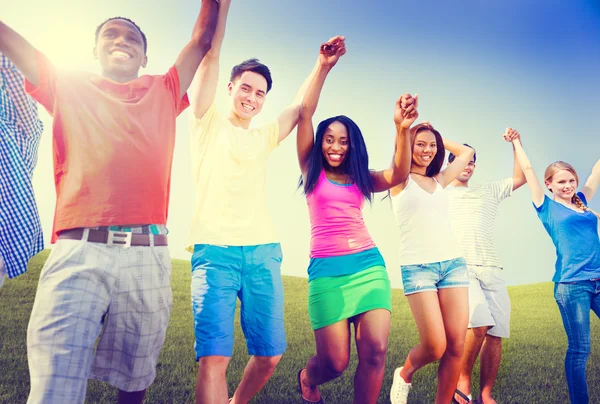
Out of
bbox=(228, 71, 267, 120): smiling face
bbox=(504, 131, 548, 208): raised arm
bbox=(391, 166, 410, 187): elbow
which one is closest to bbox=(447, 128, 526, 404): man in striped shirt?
bbox=(504, 131, 548, 208): raised arm

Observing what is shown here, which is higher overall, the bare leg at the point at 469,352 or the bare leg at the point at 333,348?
the bare leg at the point at 333,348

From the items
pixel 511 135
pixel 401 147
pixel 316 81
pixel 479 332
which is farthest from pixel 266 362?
pixel 511 135

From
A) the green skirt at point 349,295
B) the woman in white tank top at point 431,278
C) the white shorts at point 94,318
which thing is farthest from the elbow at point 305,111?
the white shorts at point 94,318

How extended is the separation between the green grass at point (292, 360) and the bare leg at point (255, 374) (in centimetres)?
126

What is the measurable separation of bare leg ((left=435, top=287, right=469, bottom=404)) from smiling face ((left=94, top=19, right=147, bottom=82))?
2958 mm

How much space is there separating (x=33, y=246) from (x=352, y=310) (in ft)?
7.10

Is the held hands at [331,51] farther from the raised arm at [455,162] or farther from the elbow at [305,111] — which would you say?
the raised arm at [455,162]

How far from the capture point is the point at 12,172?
2.96 metres

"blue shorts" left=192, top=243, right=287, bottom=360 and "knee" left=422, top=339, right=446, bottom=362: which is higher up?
"blue shorts" left=192, top=243, right=287, bottom=360

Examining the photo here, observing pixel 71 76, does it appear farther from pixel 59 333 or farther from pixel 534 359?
pixel 534 359

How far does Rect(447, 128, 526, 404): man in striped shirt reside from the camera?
16.1 feet

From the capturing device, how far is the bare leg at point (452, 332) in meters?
4.00

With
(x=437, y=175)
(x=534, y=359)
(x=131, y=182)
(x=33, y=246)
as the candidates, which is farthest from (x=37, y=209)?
(x=534, y=359)

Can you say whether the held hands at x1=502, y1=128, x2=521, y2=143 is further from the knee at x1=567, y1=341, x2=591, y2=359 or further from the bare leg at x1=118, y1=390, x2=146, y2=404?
the bare leg at x1=118, y1=390, x2=146, y2=404
